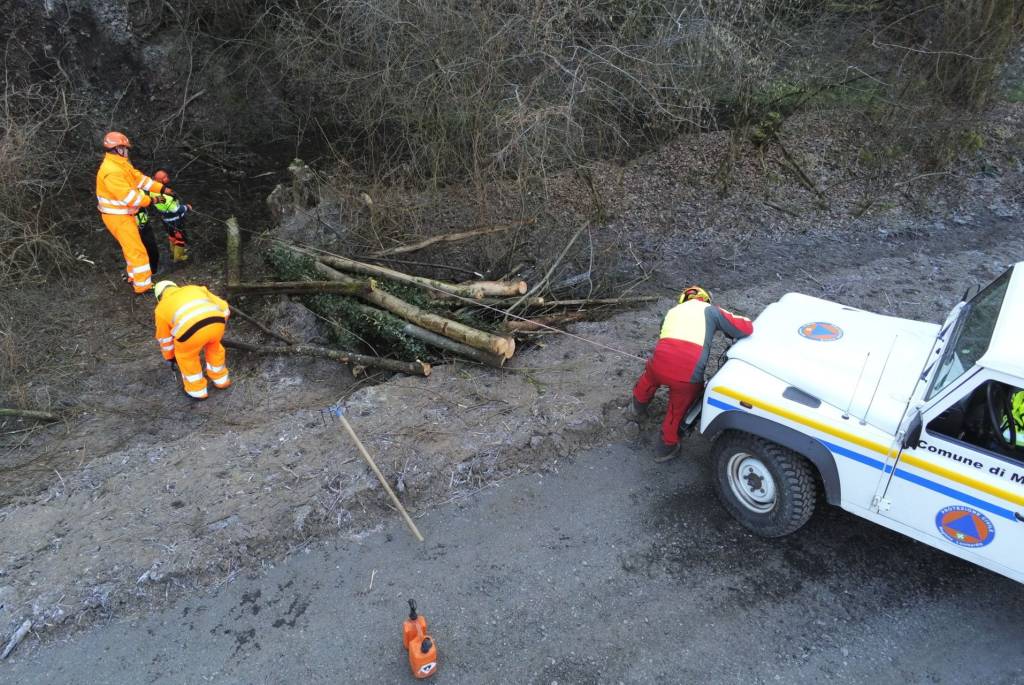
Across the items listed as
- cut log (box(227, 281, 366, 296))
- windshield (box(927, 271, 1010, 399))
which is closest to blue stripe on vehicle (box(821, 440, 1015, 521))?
windshield (box(927, 271, 1010, 399))

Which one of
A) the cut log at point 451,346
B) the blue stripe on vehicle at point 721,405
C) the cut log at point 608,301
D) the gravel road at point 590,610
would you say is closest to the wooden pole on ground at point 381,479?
the gravel road at point 590,610

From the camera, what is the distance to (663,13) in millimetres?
8523

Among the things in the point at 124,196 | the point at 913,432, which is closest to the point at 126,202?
the point at 124,196

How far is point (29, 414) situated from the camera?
6371 millimetres

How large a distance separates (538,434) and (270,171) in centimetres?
827

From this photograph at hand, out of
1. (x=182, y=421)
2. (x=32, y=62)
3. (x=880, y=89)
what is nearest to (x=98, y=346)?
(x=182, y=421)

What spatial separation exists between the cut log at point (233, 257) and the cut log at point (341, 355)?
48.2 inches

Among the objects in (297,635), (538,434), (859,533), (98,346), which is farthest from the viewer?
(98,346)

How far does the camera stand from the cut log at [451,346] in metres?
6.68

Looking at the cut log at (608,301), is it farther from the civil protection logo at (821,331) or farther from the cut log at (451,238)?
the civil protection logo at (821,331)

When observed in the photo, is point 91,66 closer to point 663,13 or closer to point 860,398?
point 663,13

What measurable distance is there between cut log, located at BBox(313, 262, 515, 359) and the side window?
3636mm

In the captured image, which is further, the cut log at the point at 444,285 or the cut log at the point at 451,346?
the cut log at the point at 444,285

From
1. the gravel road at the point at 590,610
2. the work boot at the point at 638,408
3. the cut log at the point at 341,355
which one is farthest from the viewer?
the cut log at the point at 341,355
